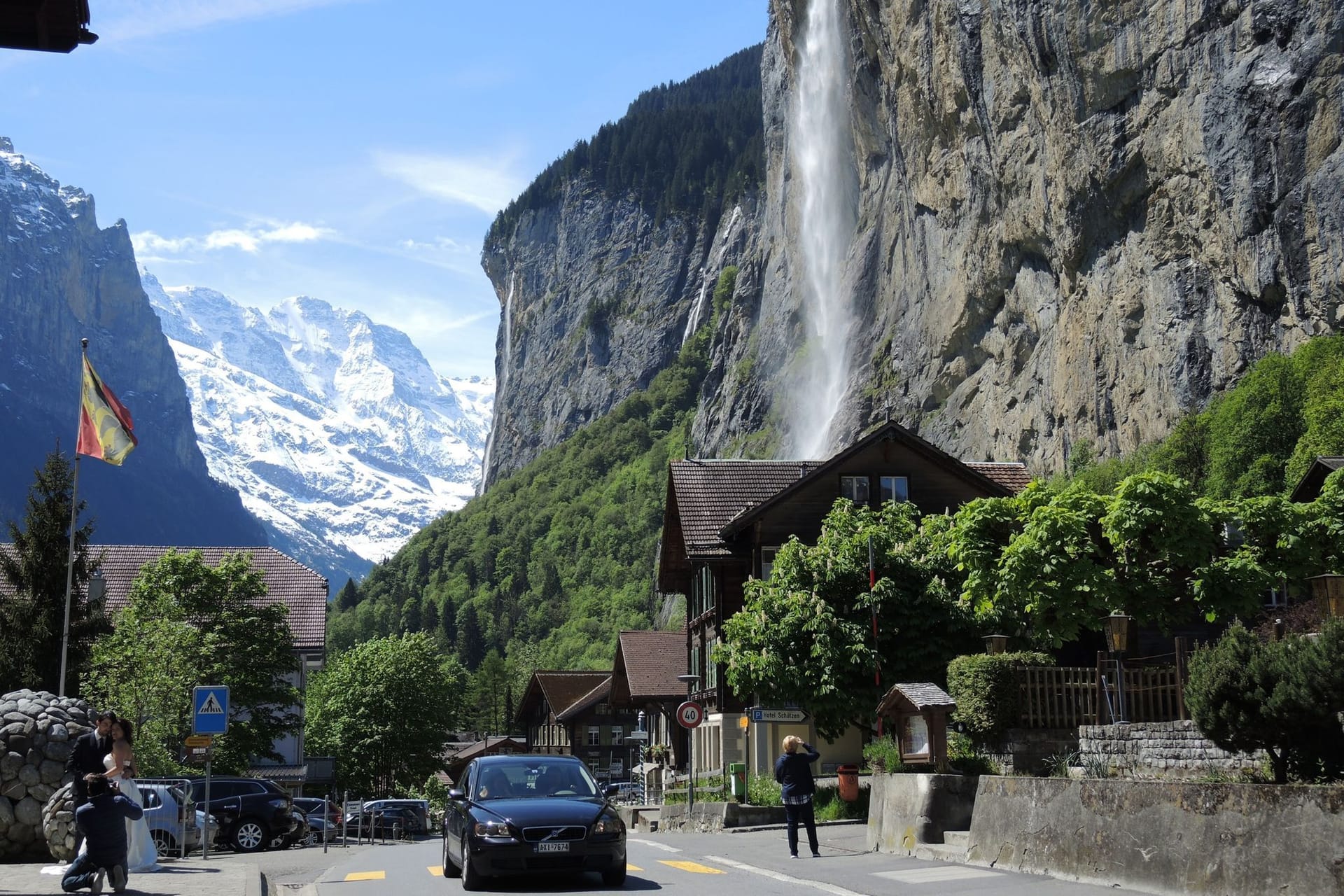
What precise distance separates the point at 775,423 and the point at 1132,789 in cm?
12597

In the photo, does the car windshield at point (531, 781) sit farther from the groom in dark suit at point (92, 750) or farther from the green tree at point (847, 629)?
A: the green tree at point (847, 629)

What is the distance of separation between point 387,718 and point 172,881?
171 ft

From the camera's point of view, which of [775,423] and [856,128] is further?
[775,423]

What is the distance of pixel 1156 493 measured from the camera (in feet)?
90.0

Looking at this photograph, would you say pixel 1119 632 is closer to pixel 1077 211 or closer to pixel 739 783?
pixel 739 783

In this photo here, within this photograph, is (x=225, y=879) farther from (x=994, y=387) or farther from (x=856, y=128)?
(x=856, y=128)

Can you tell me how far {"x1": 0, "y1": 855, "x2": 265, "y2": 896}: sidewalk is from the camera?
15383 mm

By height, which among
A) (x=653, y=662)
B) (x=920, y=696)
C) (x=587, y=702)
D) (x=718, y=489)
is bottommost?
(x=920, y=696)

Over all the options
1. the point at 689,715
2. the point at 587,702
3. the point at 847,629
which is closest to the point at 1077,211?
the point at 587,702

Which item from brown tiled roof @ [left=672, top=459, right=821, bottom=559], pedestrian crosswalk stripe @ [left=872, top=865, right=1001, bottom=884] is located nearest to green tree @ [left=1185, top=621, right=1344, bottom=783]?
pedestrian crosswalk stripe @ [left=872, top=865, right=1001, bottom=884]

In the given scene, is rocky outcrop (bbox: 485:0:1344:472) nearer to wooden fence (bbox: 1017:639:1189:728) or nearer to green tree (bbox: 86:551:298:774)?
green tree (bbox: 86:551:298:774)

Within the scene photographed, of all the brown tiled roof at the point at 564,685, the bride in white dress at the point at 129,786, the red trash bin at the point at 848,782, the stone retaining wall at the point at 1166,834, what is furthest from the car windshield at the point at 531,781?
the brown tiled roof at the point at 564,685

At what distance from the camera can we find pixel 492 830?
15531 millimetres

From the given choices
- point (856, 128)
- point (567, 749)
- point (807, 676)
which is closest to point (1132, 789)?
point (807, 676)
